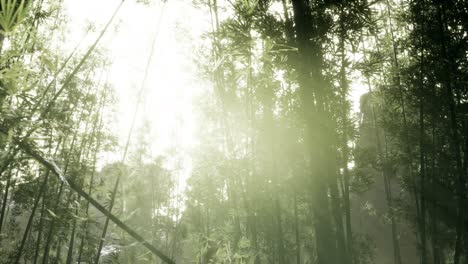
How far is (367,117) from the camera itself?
69.1 ft

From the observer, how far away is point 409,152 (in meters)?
8.17

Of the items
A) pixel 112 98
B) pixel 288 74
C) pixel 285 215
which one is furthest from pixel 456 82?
pixel 112 98

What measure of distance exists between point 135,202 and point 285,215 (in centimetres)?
1363

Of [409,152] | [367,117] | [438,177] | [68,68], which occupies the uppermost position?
[367,117]

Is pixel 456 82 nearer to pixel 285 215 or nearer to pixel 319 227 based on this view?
pixel 319 227

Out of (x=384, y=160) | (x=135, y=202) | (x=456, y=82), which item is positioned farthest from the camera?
(x=135, y=202)

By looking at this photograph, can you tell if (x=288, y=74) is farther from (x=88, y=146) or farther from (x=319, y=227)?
(x=88, y=146)

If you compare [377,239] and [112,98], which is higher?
[112,98]

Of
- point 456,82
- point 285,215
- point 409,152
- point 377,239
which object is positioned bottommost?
point 377,239

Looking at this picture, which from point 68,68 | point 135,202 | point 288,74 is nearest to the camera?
point 288,74

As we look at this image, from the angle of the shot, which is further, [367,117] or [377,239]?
[367,117]

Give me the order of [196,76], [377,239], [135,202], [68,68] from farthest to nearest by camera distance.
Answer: [135,202] < [377,239] < [196,76] < [68,68]

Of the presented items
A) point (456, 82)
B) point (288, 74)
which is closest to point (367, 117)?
point (456, 82)

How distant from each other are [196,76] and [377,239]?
17.2 metres
